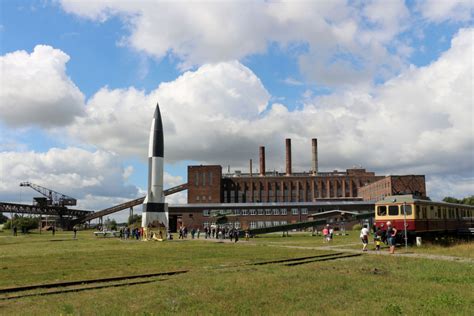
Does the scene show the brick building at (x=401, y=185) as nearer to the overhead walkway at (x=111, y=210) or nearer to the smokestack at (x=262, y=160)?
the smokestack at (x=262, y=160)

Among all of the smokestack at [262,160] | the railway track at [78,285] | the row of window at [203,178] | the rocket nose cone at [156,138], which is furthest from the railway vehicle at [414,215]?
the smokestack at [262,160]

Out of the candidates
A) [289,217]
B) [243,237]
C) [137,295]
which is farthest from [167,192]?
[137,295]

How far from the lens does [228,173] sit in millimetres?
131625

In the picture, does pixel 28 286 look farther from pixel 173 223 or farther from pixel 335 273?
pixel 173 223

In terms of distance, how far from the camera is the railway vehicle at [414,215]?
2991 centimetres

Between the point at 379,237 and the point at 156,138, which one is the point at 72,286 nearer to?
the point at 379,237

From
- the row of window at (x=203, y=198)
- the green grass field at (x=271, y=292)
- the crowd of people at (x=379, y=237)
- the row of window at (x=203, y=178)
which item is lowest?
the green grass field at (x=271, y=292)

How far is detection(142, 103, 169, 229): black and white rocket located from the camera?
57.4 meters

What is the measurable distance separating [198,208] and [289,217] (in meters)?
18.6

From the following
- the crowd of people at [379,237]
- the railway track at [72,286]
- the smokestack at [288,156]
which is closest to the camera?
the railway track at [72,286]

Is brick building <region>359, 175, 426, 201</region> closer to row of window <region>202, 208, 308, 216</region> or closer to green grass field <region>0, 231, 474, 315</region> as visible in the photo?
row of window <region>202, 208, 308, 216</region>

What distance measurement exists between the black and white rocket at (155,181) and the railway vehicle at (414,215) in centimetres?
3143

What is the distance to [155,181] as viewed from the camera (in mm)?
59719

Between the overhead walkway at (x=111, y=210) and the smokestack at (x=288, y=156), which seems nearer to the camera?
the overhead walkway at (x=111, y=210)
